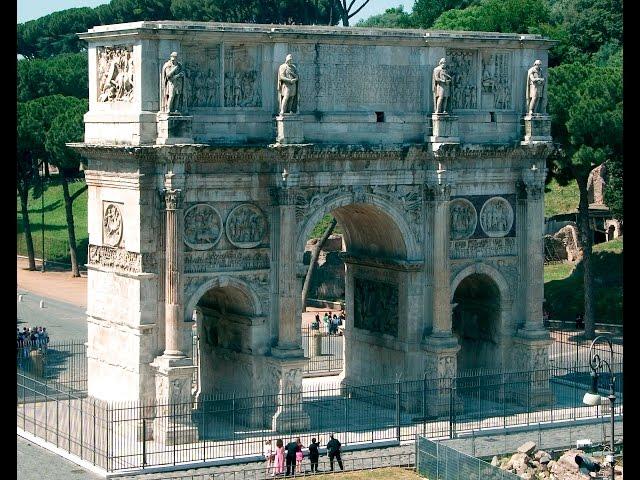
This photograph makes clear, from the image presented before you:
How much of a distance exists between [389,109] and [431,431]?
318 inches

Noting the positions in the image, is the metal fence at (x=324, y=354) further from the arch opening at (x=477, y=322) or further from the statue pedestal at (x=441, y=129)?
the statue pedestal at (x=441, y=129)

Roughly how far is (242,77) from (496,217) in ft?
27.1

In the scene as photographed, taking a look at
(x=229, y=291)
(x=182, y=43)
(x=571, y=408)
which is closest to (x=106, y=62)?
(x=182, y=43)

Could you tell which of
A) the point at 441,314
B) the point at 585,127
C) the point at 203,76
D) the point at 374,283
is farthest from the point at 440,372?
the point at 585,127

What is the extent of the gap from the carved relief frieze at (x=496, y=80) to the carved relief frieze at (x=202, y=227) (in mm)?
8383

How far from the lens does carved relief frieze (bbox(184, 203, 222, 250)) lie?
30.8 metres

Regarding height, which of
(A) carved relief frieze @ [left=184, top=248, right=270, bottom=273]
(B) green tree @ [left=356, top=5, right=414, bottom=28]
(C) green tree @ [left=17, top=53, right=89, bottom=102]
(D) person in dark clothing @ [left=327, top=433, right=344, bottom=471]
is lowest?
(D) person in dark clothing @ [left=327, top=433, right=344, bottom=471]

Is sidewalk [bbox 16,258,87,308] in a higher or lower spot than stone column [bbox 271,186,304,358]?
lower

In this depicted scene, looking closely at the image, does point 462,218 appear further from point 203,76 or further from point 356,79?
point 203,76

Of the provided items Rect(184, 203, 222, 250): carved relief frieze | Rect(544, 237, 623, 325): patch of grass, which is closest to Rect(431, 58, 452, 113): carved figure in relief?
Rect(184, 203, 222, 250): carved relief frieze

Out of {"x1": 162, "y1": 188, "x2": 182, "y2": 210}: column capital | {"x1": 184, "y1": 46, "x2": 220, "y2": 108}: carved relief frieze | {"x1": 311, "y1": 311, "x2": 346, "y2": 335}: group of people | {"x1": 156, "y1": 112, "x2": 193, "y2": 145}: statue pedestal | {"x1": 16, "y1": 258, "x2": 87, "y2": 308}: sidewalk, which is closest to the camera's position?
{"x1": 156, "y1": 112, "x2": 193, "y2": 145}: statue pedestal

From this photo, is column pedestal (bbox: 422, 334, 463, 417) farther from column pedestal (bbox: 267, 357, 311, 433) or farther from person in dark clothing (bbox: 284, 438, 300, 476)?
person in dark clothing (bbox: 284, 438, 300, 476)

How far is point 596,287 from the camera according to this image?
168ft

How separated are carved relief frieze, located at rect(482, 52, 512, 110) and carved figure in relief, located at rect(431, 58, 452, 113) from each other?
1628 millimetres
